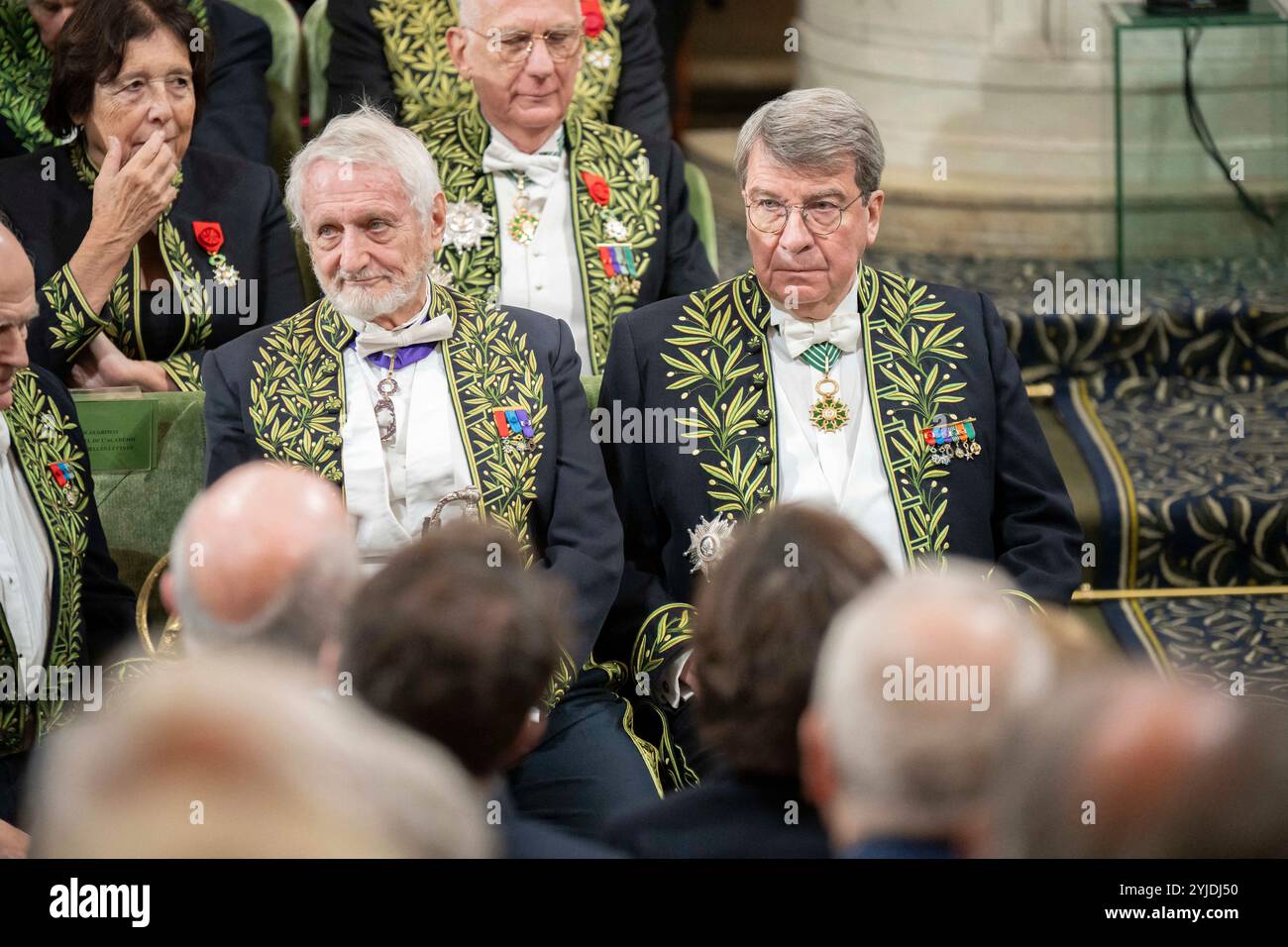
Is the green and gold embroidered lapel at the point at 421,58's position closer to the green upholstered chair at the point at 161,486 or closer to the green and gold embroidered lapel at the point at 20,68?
the green and gold embroidered lapel at the point at 20,68

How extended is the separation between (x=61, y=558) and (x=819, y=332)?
117 centimetres

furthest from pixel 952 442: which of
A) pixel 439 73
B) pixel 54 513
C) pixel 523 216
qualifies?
pixel 439 73

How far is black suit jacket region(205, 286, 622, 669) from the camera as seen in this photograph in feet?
8.41

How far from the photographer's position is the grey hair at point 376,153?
258cm

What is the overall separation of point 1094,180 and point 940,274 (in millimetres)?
542

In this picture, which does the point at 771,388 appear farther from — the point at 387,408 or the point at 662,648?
the point at 387,408

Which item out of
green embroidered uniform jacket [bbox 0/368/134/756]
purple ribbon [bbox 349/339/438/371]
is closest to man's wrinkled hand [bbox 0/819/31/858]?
green embroidered uniform jacket [bbox 0/368/134/756]

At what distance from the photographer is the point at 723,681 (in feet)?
5.62

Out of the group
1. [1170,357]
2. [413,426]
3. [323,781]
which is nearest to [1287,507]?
[1170,357]

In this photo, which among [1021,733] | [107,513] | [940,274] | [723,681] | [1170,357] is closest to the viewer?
[1021,733]

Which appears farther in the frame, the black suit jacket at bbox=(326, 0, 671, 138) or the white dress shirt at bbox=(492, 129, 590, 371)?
the black suit jacket at bbox=(326, 0, 671, 138)

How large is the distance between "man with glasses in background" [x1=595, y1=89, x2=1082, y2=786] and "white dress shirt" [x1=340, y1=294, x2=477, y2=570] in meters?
0.27

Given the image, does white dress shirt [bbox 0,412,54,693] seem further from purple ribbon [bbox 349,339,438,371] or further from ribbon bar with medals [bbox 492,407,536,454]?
ribbon bar with medals [bbox 492,407,536,454]

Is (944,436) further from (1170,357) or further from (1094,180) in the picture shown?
(1094,180)
